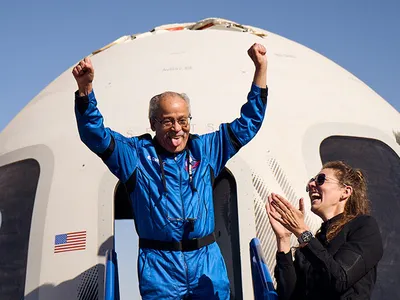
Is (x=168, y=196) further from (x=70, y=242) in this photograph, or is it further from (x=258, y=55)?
(x=70, y=242)

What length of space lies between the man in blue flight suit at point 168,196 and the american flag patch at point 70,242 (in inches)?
82.4

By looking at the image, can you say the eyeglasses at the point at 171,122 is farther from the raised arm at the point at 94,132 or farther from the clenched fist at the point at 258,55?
the clenched fist at the point at 258,55

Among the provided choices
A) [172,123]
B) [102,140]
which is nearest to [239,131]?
[172,123]

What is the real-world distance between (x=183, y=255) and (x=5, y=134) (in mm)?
4654

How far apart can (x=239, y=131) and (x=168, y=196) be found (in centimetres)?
68

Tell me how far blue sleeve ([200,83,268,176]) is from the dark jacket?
804 mm

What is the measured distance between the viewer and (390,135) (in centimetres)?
717

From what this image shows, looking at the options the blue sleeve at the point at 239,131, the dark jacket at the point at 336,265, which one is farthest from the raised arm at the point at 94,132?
the dark jacket at the point at 336,265

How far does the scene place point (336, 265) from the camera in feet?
10.8

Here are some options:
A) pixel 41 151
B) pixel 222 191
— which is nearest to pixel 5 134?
pixel 41 151

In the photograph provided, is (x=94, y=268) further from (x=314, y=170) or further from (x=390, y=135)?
(x=390, y=135)

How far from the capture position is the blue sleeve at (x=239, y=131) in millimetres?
4113

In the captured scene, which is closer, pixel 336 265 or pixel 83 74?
pixel 336 265

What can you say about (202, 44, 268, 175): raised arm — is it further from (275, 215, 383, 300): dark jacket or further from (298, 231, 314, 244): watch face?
(298, 231, 314, 244): watch face
